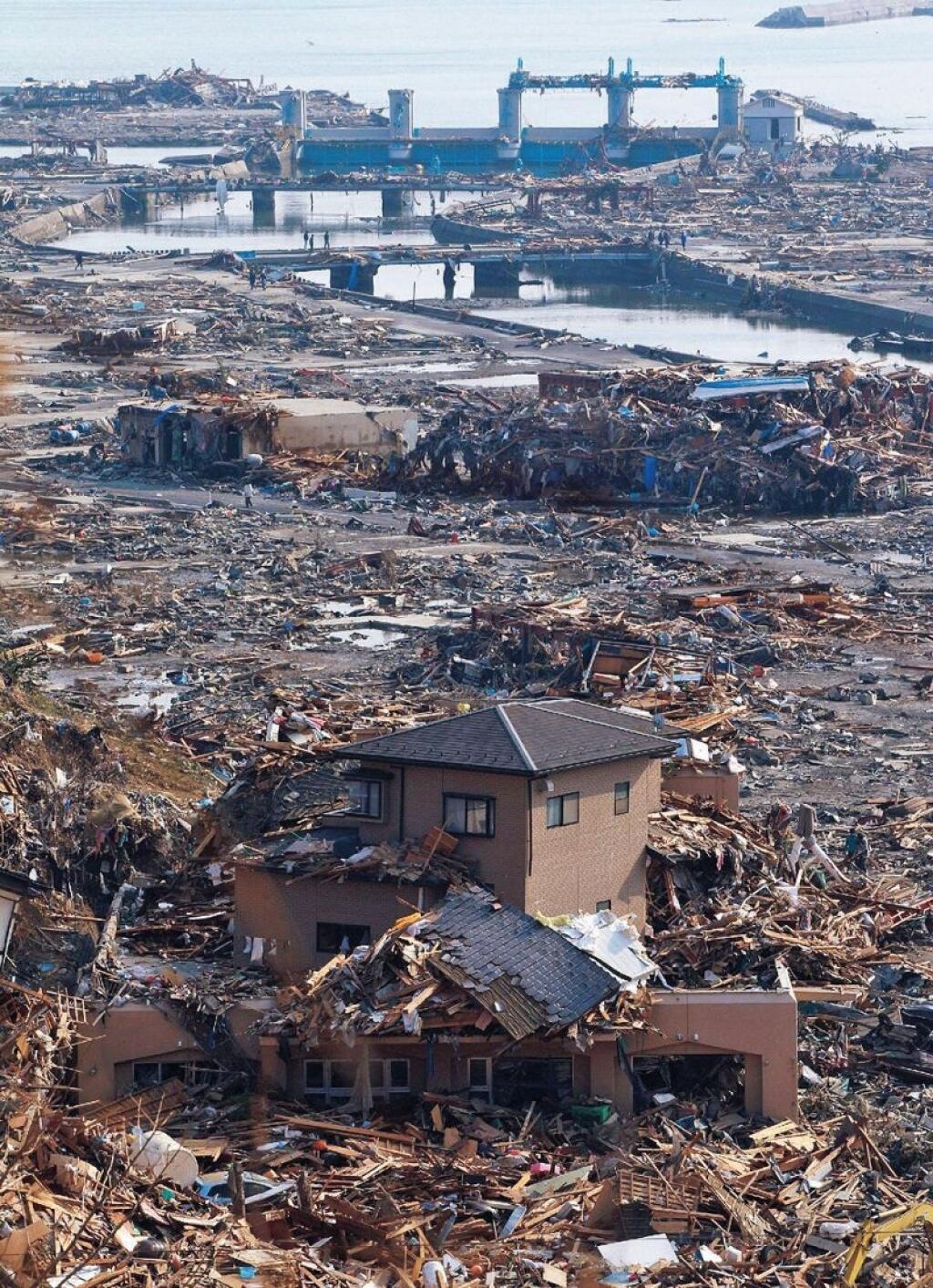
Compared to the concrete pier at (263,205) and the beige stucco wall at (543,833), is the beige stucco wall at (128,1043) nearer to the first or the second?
the beige stucco wall at (543,833)

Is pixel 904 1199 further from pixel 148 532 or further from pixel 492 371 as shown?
pixel 492 371

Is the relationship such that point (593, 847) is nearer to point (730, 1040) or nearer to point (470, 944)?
point (470, 944)

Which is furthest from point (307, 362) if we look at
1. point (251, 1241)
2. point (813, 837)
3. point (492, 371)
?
point (251, 1241)

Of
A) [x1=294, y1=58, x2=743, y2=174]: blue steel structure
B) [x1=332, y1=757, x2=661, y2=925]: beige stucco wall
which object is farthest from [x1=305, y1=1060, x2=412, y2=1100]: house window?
[x1=294, y1=58, x2=743, y2=174]: blue steel structure

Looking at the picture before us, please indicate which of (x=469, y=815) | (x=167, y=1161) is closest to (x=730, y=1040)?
(x=469, y=815)

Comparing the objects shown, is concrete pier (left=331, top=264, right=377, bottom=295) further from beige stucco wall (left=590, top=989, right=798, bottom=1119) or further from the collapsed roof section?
beige stucco wall (left=590, top=989, right=798, bottom=1119)
